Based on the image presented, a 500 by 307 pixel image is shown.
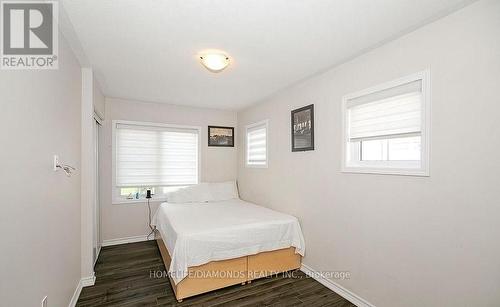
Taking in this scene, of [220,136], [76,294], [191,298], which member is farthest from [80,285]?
[220,136]

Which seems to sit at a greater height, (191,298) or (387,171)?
(387,171)

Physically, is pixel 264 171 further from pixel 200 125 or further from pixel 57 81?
pixel 57 81

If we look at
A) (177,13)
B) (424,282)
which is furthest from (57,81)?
(424,282)

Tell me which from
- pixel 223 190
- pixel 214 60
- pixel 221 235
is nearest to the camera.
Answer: pixel 214 60

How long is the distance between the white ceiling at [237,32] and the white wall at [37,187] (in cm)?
46

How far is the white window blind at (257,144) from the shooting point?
3.98 m

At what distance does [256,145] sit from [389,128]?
8.07 feet

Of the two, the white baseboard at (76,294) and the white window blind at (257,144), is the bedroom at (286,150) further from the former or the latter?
the white window blind at (257,144)

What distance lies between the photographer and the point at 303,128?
3.00 m

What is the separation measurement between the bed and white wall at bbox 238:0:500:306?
0.39 m

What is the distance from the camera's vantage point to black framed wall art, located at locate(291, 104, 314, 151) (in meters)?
2.88

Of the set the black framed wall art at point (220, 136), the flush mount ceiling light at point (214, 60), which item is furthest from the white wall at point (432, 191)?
the black framed wall art at point (220, 136)

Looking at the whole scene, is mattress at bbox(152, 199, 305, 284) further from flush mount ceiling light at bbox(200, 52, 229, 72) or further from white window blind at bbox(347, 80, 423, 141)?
flush mount ceiling light at bbox(200, 52, 229, 72)

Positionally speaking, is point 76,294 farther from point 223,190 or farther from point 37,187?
point 223,190
